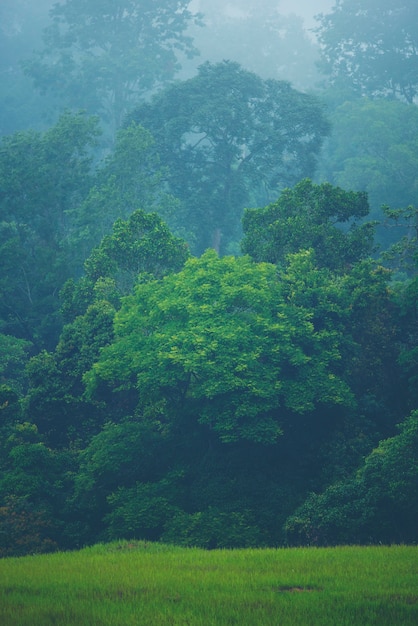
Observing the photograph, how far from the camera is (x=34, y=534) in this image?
21141 mm

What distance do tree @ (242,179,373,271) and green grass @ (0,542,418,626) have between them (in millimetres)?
14647

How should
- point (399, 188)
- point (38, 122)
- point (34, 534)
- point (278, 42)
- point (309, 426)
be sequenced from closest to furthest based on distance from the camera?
point (34, 534)
point (309, 426)
point (399, 188)
point (38, 122)
point (278, 42)

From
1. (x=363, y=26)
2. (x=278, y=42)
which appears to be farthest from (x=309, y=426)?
(x=278, y=42)

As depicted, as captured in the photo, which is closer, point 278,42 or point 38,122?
point 38,122

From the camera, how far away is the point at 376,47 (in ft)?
193

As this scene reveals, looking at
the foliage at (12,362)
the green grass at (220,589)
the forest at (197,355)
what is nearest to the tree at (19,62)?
the forest at (197,355)

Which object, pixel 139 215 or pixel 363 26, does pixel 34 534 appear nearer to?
pixel 139 215

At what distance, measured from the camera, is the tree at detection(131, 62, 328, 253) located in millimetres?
43281

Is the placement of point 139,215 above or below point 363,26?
below

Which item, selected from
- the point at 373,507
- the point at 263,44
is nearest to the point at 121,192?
the point at 373,507

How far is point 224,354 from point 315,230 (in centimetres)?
816

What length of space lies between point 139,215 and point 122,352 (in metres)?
7.55

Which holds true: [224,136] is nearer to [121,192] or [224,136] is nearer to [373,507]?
[121,192]

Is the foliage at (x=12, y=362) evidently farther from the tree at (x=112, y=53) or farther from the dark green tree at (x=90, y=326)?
the tree at (x=112, y=53)
